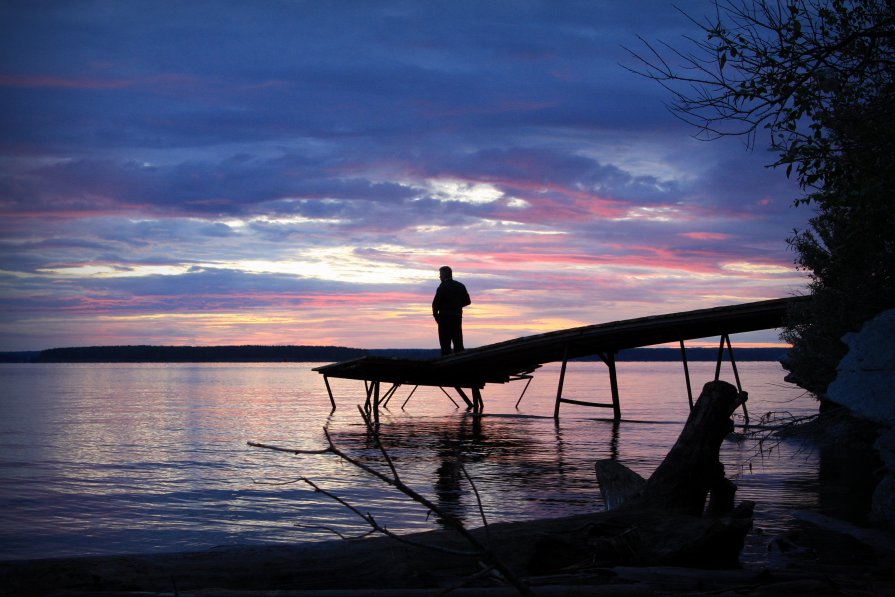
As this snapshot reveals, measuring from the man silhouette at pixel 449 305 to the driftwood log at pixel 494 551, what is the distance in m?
14.9

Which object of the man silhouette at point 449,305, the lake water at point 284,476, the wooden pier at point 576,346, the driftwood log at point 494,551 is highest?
the man silhouette at point 449,305

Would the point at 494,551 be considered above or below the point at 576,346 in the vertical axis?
below

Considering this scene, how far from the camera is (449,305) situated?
21.5 meters

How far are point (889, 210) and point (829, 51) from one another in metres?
2.07

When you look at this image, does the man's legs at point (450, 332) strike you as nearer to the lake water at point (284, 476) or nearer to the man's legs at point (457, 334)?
the man's legs at point (457, 334)

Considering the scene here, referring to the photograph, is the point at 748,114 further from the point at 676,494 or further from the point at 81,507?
the point at 81,507

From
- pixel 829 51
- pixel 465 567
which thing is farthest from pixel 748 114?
pixel 465 567

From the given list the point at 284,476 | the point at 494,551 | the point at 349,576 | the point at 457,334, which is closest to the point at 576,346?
the point at 457,334

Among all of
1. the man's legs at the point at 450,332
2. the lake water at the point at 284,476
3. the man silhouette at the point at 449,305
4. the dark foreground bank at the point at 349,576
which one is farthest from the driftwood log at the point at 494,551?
the man's legs at the point at 450,332

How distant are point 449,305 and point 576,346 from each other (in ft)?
11.4

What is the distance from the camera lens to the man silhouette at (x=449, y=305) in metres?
21.3

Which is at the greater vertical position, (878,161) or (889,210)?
(878,161)

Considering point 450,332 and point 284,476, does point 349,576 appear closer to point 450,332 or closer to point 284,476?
point 284,476

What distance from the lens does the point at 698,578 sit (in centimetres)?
487
